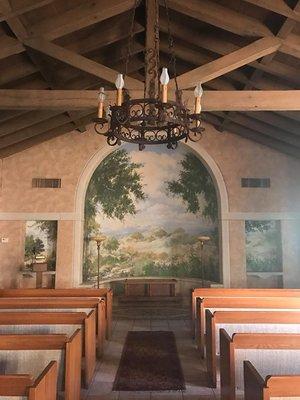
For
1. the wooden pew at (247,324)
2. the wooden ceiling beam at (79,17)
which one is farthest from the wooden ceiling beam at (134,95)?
the wooden pew at (247,324)

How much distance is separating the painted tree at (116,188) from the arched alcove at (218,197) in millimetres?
405

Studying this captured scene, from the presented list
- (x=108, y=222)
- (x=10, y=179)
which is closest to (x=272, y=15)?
(x=108, y=222)

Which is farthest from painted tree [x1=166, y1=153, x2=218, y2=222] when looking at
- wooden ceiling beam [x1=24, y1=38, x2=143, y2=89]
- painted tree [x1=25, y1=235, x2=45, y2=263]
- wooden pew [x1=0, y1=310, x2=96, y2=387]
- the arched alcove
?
wooden pew [x1=0, y1=310, x2=96, y2=387]

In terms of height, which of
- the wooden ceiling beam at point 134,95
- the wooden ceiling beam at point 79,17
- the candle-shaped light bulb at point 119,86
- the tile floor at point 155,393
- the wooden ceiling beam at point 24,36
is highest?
the wooden ceiling beam at point 79,17

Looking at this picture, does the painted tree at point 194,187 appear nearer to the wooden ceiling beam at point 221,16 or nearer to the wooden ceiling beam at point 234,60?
the wooden ceiling beam at point 234,60

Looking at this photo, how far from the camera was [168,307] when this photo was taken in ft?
22.1

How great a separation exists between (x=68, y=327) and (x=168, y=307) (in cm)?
383

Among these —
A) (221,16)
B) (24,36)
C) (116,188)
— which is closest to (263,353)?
(221,16)

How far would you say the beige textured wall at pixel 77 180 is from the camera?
7059 mm

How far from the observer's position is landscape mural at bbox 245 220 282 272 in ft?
23.3

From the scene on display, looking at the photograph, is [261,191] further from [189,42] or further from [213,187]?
[189,42]

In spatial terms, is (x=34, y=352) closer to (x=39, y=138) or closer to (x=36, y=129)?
(x=36, y=129)

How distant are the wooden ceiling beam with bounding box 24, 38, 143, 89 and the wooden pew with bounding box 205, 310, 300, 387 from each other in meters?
3.04

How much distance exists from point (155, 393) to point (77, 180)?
4861mm
